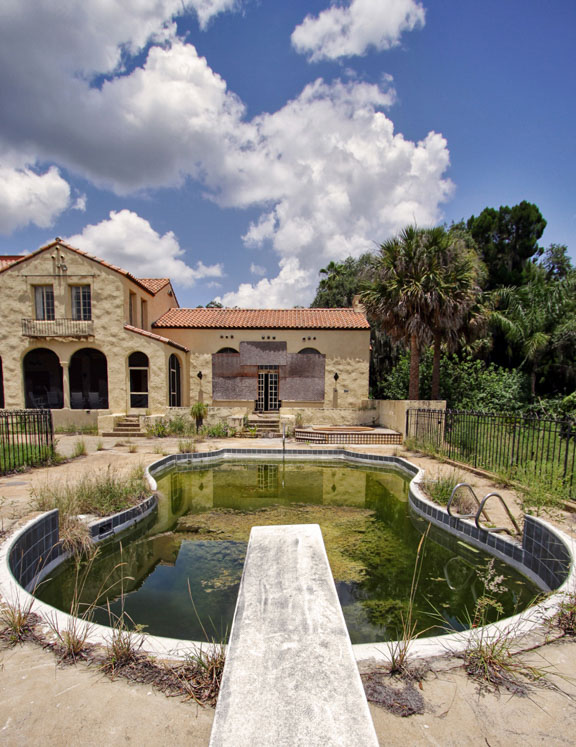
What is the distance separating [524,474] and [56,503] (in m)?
9.19

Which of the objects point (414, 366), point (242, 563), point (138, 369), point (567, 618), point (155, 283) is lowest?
point (242, 563)

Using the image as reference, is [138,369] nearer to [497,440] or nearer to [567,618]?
[497,440]

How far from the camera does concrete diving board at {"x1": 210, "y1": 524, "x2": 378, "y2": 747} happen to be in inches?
75.6

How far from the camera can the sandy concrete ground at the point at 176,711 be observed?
2.27 m

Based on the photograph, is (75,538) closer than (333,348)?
Yes

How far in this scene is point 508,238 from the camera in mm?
29594

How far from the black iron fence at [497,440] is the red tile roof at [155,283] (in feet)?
52.9

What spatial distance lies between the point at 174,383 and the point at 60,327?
606 cm

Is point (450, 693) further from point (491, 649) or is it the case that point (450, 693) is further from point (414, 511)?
point (414, 511)

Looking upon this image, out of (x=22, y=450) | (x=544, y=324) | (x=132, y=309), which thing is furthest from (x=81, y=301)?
(x=544, y=324)

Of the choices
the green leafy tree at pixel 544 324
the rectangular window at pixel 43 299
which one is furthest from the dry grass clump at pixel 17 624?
the green leafy tree at pixel 544 324

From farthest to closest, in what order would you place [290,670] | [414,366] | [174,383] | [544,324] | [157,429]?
1. [544,324]
2. [174,383]
3. [157,429]
4. [414,366]
5. [290,670]

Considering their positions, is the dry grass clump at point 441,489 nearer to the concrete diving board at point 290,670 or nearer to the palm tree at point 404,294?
the concrete diving board at point 290,670

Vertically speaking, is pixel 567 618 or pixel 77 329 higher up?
pixel 77 329
